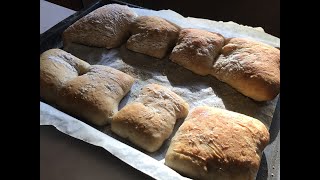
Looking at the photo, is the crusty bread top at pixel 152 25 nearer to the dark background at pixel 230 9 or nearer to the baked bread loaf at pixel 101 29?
the baked bread loaf at pixel 101 29

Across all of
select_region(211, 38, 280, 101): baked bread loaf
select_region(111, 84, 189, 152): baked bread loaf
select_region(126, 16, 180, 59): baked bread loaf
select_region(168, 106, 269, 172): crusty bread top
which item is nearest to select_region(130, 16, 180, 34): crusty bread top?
select_region(126, 16, 180, 59): baked bread loaf

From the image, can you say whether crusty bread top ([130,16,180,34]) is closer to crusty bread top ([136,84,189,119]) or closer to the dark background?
crusty bread top ([136,84,189,119])

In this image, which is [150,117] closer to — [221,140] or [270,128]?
[221,140]

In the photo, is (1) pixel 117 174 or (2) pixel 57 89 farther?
(2) pixel 57 89

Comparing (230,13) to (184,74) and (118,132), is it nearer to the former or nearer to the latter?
(184,74)

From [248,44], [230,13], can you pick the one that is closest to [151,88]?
[248,44]
